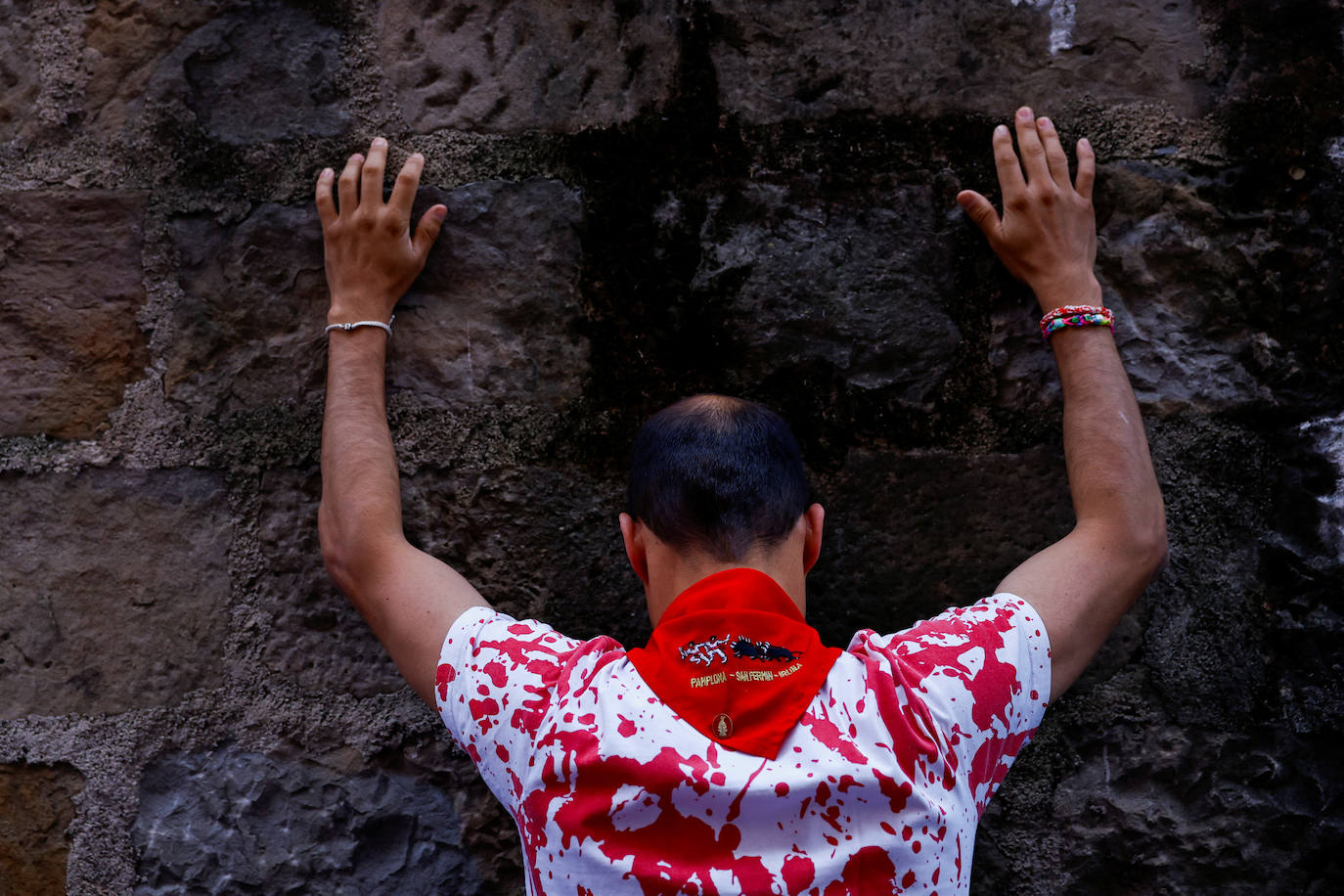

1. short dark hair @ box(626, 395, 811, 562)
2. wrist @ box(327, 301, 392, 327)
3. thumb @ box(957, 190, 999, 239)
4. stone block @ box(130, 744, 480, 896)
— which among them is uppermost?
thumb @ box(957, 190, 999, 239)

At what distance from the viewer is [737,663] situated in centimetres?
104

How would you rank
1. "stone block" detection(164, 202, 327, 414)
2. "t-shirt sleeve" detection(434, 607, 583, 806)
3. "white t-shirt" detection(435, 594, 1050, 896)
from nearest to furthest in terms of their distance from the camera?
"white t-shirt" detection(435, 594, 1050, 896) → "t-shirt sleeve" detection(434, 607, 583, 806) → "stone block" detection(164, 202, 327, 414)

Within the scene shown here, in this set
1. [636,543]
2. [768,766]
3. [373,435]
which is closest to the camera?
[768,766]

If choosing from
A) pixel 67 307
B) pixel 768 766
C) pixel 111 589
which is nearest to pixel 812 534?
pixel 768 766

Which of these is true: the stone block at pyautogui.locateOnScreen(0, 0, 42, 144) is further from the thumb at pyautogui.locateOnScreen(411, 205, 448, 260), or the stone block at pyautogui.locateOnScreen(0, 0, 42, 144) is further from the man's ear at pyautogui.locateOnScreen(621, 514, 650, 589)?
the man's ear at pyautogui.locateOnScreen(621, 514, 650, 589)

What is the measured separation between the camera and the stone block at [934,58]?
141 cm

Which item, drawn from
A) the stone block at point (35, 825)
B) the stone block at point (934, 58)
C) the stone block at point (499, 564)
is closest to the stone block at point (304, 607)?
the stone block at point (499, 564)

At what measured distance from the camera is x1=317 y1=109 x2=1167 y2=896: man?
1.00m

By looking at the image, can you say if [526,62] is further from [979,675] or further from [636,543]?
[979,675]

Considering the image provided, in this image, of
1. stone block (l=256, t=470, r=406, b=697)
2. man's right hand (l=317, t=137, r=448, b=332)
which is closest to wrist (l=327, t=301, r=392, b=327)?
man's right hand (l=317, t=137, r=448, b=332)

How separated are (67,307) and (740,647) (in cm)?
118

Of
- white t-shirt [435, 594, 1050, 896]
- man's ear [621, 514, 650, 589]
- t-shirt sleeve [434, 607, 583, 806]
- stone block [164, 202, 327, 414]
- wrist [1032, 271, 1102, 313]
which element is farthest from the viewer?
stone block [164, 202, 327, 414]

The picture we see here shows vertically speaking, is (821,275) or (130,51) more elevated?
(130,51)

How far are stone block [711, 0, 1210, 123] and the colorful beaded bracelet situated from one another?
34 cm
